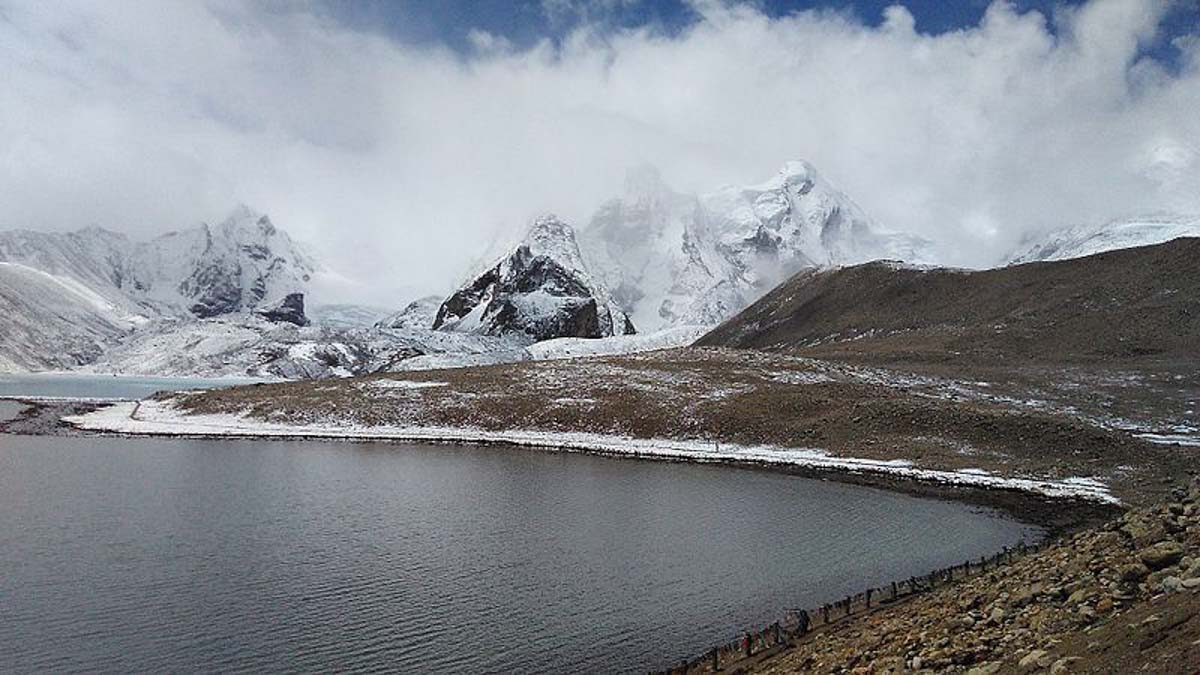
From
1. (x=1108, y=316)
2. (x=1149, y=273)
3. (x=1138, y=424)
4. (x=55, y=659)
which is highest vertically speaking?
(x=1149, y=273)

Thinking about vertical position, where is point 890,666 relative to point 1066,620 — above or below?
below

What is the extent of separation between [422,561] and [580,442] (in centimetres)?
5051

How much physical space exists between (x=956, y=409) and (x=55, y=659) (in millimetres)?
77072

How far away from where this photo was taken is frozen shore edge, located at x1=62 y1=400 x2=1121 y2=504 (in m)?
59.6

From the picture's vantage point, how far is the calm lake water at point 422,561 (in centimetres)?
2548

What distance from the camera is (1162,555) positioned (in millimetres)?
16844

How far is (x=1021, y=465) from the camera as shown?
64625 mm

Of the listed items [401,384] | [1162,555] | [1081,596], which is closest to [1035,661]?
[1081,596]

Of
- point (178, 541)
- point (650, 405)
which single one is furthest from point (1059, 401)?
point (178, 541)

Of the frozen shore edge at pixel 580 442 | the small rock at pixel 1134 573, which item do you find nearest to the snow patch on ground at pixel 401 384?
the frozen shore edge at pixel 580 442

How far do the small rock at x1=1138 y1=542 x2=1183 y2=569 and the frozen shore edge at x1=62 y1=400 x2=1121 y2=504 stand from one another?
40.2 m

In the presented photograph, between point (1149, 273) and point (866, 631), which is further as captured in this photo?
point (1149, 273)

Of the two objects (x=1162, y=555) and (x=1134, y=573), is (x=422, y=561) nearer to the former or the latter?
(x=1134, y=573)

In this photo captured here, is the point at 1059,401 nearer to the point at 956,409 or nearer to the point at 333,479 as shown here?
the point at 956,409
